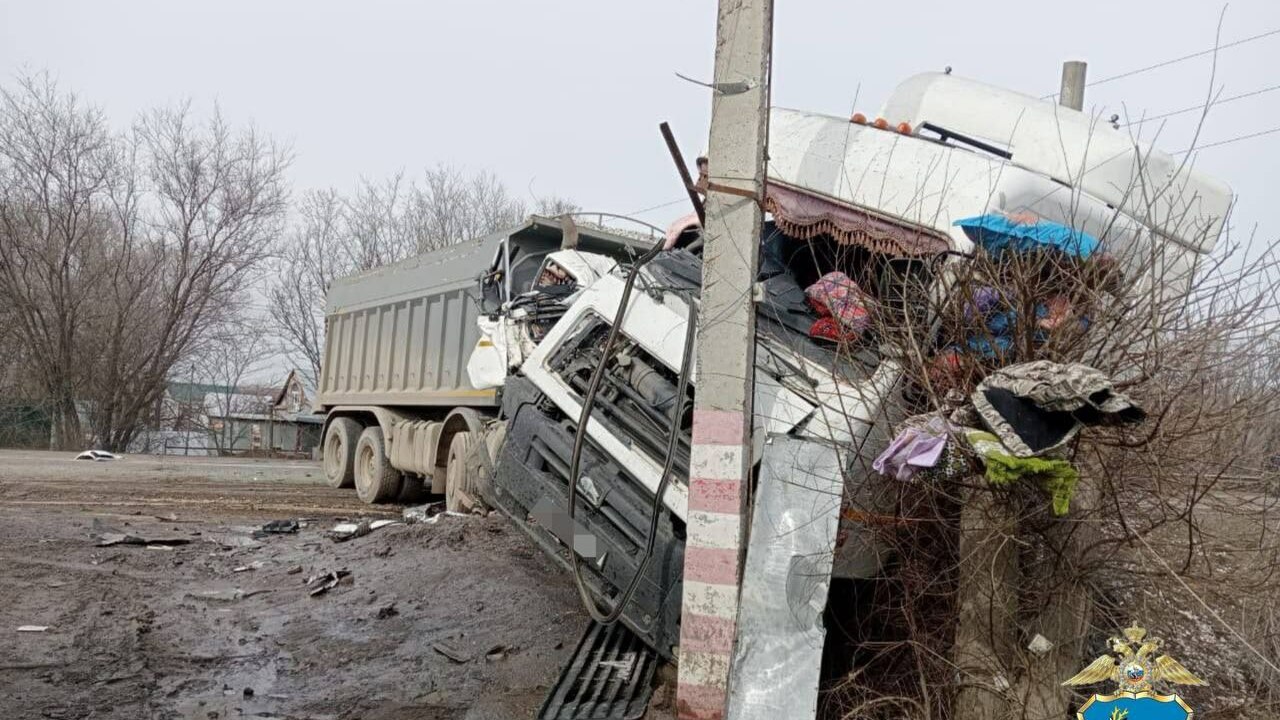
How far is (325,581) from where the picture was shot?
23.5 ft

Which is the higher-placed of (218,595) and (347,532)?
(347,532)

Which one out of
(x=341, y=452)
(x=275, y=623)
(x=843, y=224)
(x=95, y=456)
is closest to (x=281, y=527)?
(x=275, y=623)

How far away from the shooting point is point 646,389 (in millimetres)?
5164

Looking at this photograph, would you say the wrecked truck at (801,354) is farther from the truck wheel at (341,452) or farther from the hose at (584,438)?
the truck wheel at (341,452)

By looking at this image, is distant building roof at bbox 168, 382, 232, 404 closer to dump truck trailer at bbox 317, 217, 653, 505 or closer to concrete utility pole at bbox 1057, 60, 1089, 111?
dump truck trailer at bbox 317, 217, 653, 505

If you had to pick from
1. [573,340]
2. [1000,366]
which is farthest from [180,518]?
[1000,366]

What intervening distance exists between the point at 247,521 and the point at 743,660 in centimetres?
764

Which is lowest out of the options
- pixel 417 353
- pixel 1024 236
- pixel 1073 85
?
pixel 417 353

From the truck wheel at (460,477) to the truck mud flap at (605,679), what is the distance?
15.0 ft

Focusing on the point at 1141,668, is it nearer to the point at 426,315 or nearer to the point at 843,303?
the point at 843,303

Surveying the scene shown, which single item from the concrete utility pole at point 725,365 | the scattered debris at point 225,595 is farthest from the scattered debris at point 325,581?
the concrete utility pole at point 725,365

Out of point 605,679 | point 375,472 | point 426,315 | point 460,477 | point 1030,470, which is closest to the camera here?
point 1030,470

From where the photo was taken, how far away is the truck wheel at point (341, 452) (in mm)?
13930

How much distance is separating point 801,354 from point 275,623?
3757 millimetres
